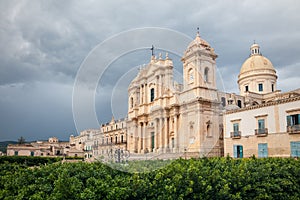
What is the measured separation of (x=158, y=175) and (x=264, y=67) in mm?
47065

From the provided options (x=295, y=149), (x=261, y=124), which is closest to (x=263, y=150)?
(x=261, y=124)

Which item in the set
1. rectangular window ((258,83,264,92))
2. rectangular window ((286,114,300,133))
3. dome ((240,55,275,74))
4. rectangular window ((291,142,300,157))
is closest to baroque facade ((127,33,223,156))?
rectangular window ((286,114,300,133))

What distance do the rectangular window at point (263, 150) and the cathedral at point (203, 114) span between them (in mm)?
149

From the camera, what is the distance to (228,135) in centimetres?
2905

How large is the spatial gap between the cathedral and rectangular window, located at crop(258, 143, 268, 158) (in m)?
0.15

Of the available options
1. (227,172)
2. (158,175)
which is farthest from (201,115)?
(158,175)

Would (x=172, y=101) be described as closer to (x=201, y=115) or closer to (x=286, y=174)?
(x=201, y=115)

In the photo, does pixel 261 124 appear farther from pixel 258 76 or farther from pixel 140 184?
pixel 258 76

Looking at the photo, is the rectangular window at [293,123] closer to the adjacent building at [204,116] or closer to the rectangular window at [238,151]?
the adjacent building at [204,116]

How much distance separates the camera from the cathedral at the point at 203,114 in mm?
18641

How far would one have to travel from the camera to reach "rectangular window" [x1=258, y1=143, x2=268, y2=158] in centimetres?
2480

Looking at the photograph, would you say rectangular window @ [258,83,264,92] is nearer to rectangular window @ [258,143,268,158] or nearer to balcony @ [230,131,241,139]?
balcony @ [230,131,241,139]

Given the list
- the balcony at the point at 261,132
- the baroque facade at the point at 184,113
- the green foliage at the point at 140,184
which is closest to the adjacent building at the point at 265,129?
the balcony at the point at 261,132

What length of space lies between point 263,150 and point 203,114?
8.48 m
